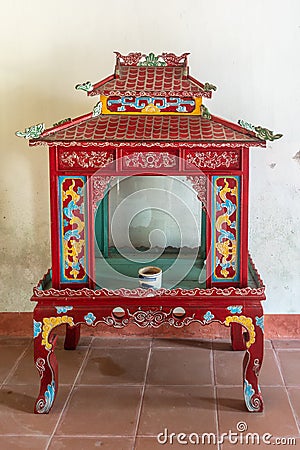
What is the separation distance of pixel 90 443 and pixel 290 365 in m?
1.12

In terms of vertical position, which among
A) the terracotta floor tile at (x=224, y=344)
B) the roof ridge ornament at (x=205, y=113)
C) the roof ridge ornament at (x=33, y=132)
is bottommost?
the terracotta floor tile at (x=224, y=344)

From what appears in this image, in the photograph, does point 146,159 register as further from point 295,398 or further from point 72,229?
point 295,398

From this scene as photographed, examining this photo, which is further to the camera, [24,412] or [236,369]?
[236,369]

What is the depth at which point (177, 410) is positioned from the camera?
2.59 metres

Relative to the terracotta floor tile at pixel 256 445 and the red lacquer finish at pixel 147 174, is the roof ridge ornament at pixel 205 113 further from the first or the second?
the terracotta floor tile at pixel 256 445

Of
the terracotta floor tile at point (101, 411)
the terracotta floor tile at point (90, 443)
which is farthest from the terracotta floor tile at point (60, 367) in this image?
the terracotta floor tile at point (90, 443)

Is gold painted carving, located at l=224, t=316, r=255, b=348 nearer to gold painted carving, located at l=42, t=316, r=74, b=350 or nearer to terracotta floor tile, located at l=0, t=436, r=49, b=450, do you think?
gold painted carving, located at l=42, t=316, r=74, b=350

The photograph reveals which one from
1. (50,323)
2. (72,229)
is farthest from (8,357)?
(72,229)

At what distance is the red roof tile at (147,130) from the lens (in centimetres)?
244

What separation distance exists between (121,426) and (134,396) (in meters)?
0.26

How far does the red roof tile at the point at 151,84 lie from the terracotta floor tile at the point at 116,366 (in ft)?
4.22

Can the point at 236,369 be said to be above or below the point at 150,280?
below

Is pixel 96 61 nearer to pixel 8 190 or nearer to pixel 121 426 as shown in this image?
pixel 8 190

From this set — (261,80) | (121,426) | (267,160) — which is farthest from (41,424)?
(261,80)
